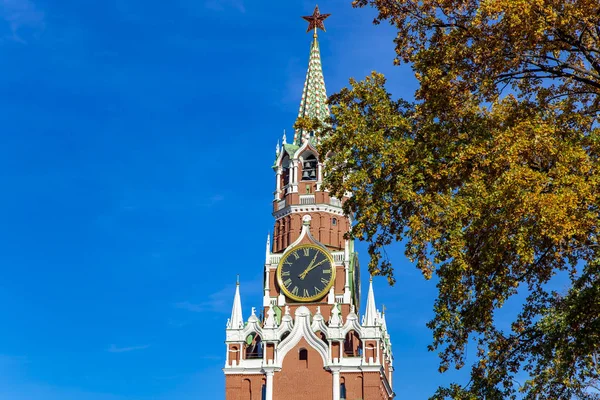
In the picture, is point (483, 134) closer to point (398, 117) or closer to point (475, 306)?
point (398, 117)

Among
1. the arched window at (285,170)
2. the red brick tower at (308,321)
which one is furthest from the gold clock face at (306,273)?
the arched window at (285,170)

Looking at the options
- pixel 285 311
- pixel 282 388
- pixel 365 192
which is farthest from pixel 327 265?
pixel 365 192

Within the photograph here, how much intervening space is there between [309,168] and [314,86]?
8.76 meters

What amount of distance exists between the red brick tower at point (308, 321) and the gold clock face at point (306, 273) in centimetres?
8

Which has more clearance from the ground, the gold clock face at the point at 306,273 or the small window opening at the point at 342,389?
the gold clock face at the point at 306,273

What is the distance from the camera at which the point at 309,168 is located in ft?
261

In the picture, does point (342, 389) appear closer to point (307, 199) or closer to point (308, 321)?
point (308, 321)

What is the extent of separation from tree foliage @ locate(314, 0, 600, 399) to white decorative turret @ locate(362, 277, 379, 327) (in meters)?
43.6

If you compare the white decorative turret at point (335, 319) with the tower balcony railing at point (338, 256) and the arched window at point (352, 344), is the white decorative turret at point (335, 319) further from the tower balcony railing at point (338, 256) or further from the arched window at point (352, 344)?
the tower balcony railing at point (338, 256)

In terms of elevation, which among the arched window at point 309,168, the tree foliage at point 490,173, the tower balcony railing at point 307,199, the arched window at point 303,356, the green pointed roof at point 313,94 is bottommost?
the tree foliage at point 490,173

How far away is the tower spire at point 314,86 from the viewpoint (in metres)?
82.4

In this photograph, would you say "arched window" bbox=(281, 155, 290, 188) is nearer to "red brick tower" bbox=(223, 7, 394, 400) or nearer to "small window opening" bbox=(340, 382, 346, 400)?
"red brick tower" bbox=(223, 7, 394, 400)

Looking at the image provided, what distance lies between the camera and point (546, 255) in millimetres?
25484

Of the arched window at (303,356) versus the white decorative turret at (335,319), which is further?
the arched window at (303,356)
